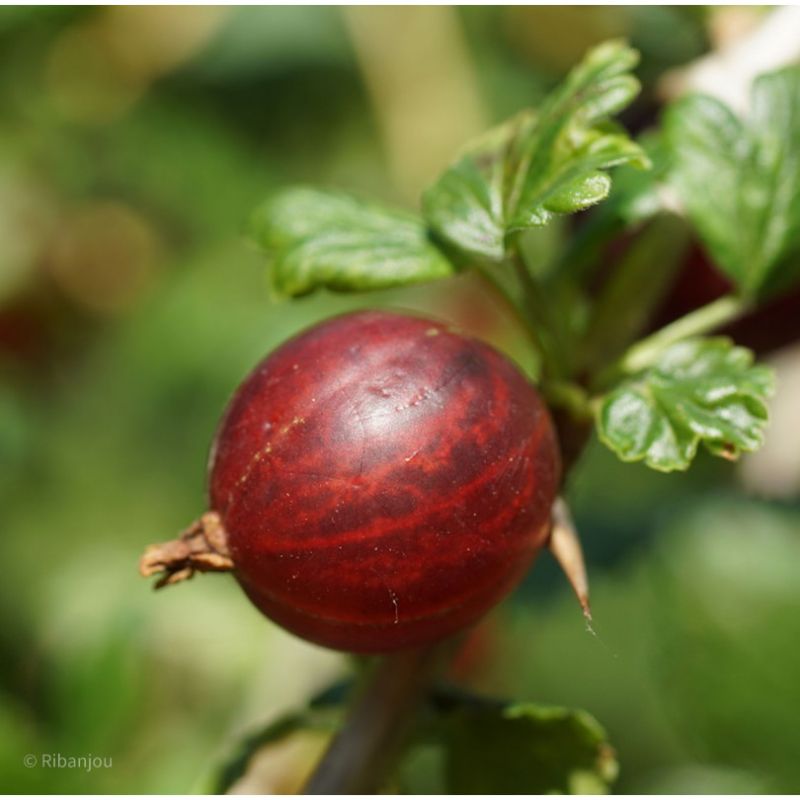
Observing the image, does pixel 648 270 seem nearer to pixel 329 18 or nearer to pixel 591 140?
pixel 591 140

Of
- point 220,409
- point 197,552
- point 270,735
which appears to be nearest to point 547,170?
point 197,552

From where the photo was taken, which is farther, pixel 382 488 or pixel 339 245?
pixel 339 245

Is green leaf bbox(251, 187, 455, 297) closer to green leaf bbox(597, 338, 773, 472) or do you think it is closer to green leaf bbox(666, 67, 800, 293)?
green leaf bbox(597, 338, 773, 472)

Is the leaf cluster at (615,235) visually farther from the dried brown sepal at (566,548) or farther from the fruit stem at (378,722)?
the fruit stem at (378,722)

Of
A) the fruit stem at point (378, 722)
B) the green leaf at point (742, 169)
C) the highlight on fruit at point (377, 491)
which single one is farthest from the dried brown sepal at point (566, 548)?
the green leaf at point (742, 169)

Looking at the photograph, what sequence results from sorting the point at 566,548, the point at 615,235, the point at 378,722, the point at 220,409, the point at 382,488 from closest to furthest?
the point at 382,488, the point at 566,548, the point at 378,722, the point at 615,235, the point at 220,409

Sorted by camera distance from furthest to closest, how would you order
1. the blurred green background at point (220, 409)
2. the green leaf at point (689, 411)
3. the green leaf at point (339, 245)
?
the blurred green background at point (220, 409)
the green leaf at point (339, 245)
the green leaf at point (689, 411)

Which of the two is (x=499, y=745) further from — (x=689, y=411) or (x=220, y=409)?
(x=220, y=409)

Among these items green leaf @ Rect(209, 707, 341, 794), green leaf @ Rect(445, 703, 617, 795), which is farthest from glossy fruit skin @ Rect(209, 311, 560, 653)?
green leaf @ Rect(209, 707, 341, 794)
